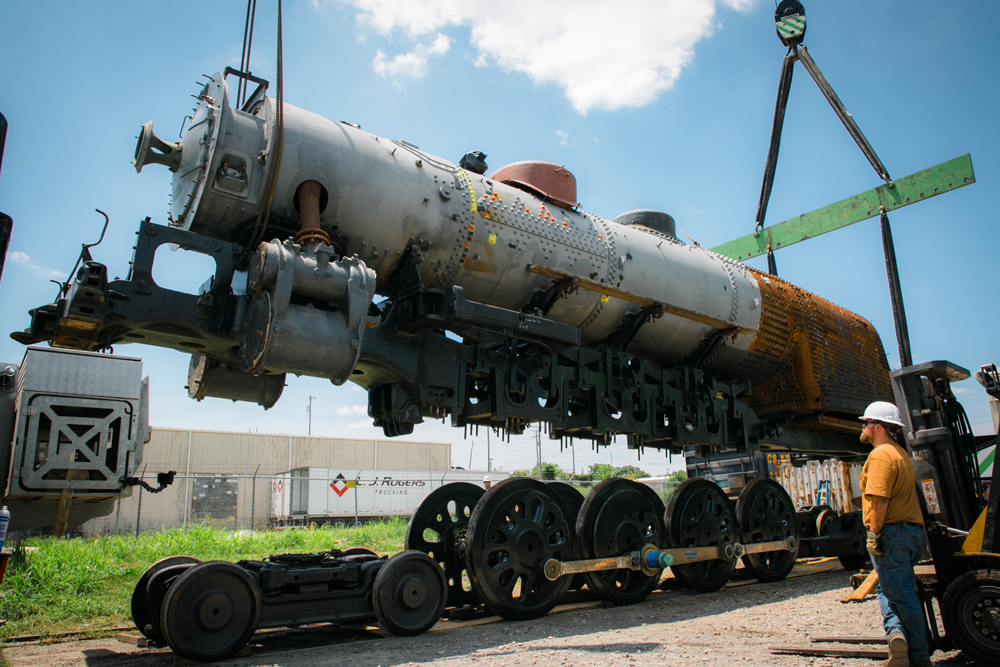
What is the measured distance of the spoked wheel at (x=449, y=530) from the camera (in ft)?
20.4

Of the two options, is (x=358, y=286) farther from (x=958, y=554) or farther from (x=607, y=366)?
(x=958, y=554)

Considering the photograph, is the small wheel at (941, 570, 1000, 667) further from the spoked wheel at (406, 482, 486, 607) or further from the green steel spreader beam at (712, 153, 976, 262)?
the green steel spreader beam at (712, 153, 976, 262)

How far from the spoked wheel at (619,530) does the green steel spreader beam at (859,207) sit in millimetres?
7188

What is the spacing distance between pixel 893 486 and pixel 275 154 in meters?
4.78

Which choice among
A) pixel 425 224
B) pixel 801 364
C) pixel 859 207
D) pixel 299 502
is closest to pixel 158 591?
pixel 425 224

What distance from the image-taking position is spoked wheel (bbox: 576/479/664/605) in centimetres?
636

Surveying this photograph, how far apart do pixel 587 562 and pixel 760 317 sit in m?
4.02

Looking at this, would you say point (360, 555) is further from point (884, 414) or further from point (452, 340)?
point (884, 414)

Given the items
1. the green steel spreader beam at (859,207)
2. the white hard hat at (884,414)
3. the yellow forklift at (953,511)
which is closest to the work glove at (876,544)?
the yellow forklift at (953,511)

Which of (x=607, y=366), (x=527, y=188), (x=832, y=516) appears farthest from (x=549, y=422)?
(x=832, y=516)

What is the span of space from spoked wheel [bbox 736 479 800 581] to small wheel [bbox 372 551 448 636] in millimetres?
4261

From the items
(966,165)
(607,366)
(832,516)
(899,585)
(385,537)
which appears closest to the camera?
(899,585)

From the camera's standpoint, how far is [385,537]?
14.6 metres

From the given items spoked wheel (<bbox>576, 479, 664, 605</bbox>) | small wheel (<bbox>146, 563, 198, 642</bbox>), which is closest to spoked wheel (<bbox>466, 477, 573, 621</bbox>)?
spoked wheel (<bbox>576, 479, 664, 605</bbox>)
